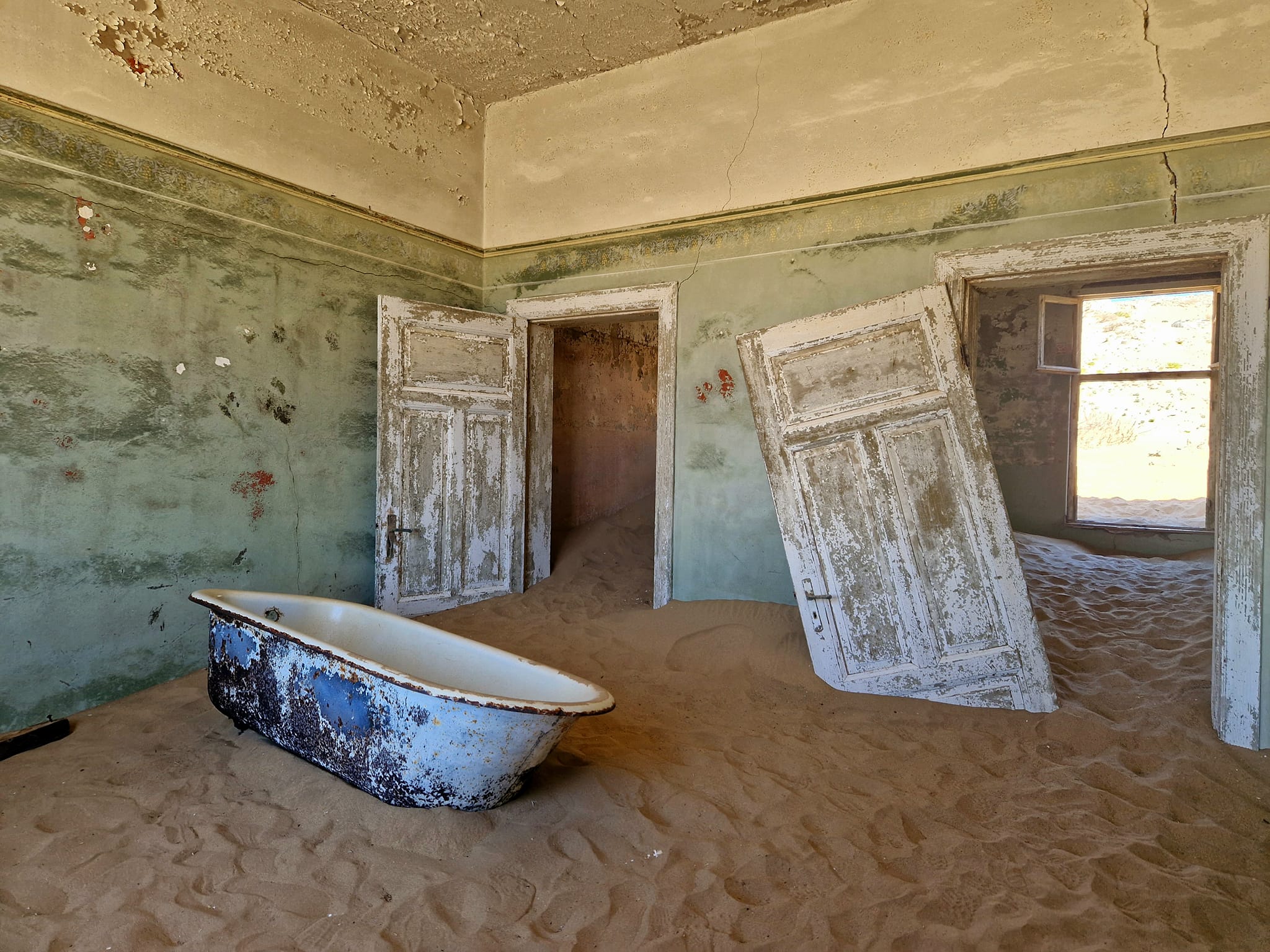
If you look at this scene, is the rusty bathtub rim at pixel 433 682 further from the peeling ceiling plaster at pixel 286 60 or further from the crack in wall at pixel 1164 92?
the crack in wall at pixel 1164 92

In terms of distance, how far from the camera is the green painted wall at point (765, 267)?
3289 millimetres

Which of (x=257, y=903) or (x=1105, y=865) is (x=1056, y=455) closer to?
(x=1105, y=865)

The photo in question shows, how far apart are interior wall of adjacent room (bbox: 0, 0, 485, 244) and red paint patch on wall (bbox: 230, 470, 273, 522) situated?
1.69m

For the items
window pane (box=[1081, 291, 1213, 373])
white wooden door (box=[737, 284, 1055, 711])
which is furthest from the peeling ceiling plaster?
window pane (box=[1081, 291, 1213, 373])

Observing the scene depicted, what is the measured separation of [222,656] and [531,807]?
1.42 metres

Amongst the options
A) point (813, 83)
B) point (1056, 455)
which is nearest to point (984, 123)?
point (813, 83)

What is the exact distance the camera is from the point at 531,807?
234 cm

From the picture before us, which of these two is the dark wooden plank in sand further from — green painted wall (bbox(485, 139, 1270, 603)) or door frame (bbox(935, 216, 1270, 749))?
door frame (bbox(935, 216, 1270, 749))

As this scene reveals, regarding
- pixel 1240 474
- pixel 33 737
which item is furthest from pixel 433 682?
pixel 1240 474

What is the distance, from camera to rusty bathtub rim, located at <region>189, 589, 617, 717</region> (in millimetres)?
2012

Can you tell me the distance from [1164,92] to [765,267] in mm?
→ 1984

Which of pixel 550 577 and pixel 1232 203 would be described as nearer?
pixel 1232 203

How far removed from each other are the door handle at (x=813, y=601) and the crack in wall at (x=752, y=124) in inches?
93.4

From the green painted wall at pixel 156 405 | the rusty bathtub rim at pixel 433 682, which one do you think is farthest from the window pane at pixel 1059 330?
the rusty bathtub rim at pixel 433 682
